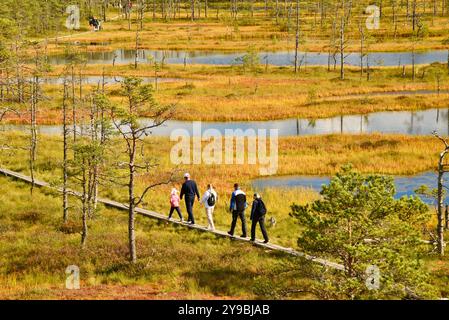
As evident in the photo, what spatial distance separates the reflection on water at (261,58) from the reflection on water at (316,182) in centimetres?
5160

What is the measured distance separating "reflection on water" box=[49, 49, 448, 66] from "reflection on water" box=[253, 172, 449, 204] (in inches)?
2032

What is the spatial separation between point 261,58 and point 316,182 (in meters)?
66.3

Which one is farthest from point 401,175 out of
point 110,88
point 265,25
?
point 265,25

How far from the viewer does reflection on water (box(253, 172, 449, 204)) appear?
33844mm

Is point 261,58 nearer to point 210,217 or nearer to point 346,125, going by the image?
point 346,125

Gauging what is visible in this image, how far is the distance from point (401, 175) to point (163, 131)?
23047 mm

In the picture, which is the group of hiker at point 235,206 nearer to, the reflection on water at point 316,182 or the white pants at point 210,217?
the white pants at point 210,217

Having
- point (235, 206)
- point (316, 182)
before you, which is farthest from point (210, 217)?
point (316, 182)

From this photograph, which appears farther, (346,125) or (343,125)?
(343,125)

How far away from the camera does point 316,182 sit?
35.1 meters

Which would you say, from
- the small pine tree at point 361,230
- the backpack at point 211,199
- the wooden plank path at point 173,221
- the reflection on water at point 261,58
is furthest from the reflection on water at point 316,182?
the reflection on water at point 261,58

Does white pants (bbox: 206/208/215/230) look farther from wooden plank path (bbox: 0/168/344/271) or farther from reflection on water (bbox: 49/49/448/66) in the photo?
reflection on water (bbox: 49/49/448/66)
